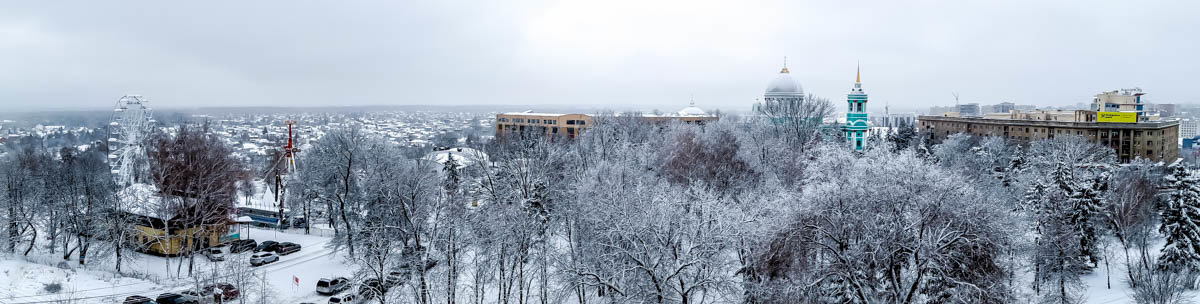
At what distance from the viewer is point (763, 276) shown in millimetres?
16766

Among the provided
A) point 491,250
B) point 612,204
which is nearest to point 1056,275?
point 612,204

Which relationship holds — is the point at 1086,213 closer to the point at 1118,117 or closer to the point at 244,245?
the point at 244,245

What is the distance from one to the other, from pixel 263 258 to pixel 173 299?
6042 millimetres

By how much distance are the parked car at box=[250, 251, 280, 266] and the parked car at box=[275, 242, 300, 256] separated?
3.49ft

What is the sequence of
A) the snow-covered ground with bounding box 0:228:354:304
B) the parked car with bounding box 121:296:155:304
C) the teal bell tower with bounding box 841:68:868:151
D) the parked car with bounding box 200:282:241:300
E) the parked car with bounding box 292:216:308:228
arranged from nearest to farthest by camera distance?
the parked car with bounding box 200:282:241:300
the parked car with bounding box 121:296:155:304
the snow-covered ground with bounding box 0:228:354:304
the parked car with bounding box 292:216:308:228
the teal bell tower with bounding box 841:68:868:151

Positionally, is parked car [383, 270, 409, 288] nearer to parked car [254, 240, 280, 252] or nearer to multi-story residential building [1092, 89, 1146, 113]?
parked car [254, 240, 280, 252]

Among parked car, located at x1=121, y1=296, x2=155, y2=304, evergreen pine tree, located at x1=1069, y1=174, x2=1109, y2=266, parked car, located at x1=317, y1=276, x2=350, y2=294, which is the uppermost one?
evergreen pine tree, located at x1=1069, y1=174, x2=1109, y2=266

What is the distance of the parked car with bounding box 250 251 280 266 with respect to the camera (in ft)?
86.5

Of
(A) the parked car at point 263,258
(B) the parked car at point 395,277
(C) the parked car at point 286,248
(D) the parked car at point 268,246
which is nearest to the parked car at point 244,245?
(D) the parked car at point 268,246

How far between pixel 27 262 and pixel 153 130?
2144 centimetres

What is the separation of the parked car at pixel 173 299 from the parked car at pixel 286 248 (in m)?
7.85

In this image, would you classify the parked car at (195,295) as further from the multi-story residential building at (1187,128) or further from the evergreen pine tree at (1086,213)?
the multi-story residential building at (1187,128)

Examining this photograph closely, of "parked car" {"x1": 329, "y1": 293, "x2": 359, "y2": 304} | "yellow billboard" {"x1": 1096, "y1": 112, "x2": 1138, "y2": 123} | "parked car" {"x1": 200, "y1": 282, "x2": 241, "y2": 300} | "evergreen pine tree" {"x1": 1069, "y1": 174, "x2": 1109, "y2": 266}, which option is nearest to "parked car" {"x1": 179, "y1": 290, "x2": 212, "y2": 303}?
"parked car" {"x1": 200, "y1": 282, "x2": 241, "y2": 300}

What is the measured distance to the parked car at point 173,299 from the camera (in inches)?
813
